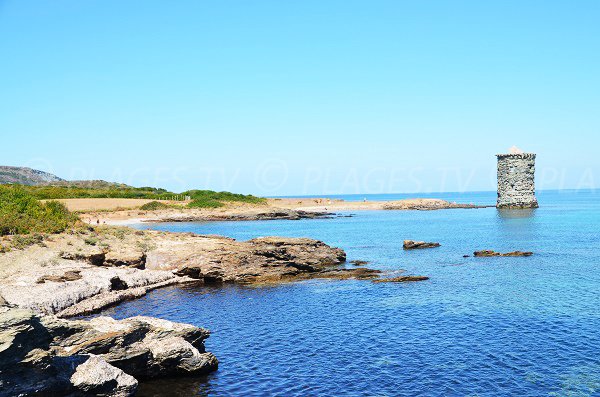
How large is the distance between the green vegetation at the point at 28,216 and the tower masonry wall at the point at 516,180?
10005 centimetres

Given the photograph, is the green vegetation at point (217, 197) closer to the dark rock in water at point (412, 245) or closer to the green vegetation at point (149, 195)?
the green vegetation at point (149, 195)

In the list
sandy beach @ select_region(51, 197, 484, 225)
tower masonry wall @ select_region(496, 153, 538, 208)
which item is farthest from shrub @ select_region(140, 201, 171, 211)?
tower masonry wall @ select_region(496, 153, 538, 208)

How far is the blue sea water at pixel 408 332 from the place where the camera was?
20.0 m

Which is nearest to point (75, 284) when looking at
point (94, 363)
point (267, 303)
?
point (267, 303)

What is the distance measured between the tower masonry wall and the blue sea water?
72.9 metres

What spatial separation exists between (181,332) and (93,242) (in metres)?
28.7

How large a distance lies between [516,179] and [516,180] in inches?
12.5

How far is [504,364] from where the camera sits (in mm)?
21672

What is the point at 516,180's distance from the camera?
122812 millimetres

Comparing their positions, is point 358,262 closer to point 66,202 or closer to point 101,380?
point 101,380

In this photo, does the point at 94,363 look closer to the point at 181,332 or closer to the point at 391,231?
the point at 181,332

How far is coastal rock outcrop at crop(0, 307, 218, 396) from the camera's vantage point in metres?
15.2

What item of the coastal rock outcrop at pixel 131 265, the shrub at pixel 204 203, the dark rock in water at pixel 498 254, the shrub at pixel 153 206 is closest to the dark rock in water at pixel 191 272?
the coastal rock outcrop at pixel 131 265

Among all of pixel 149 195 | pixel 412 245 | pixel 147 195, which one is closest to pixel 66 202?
pixel 147 195
